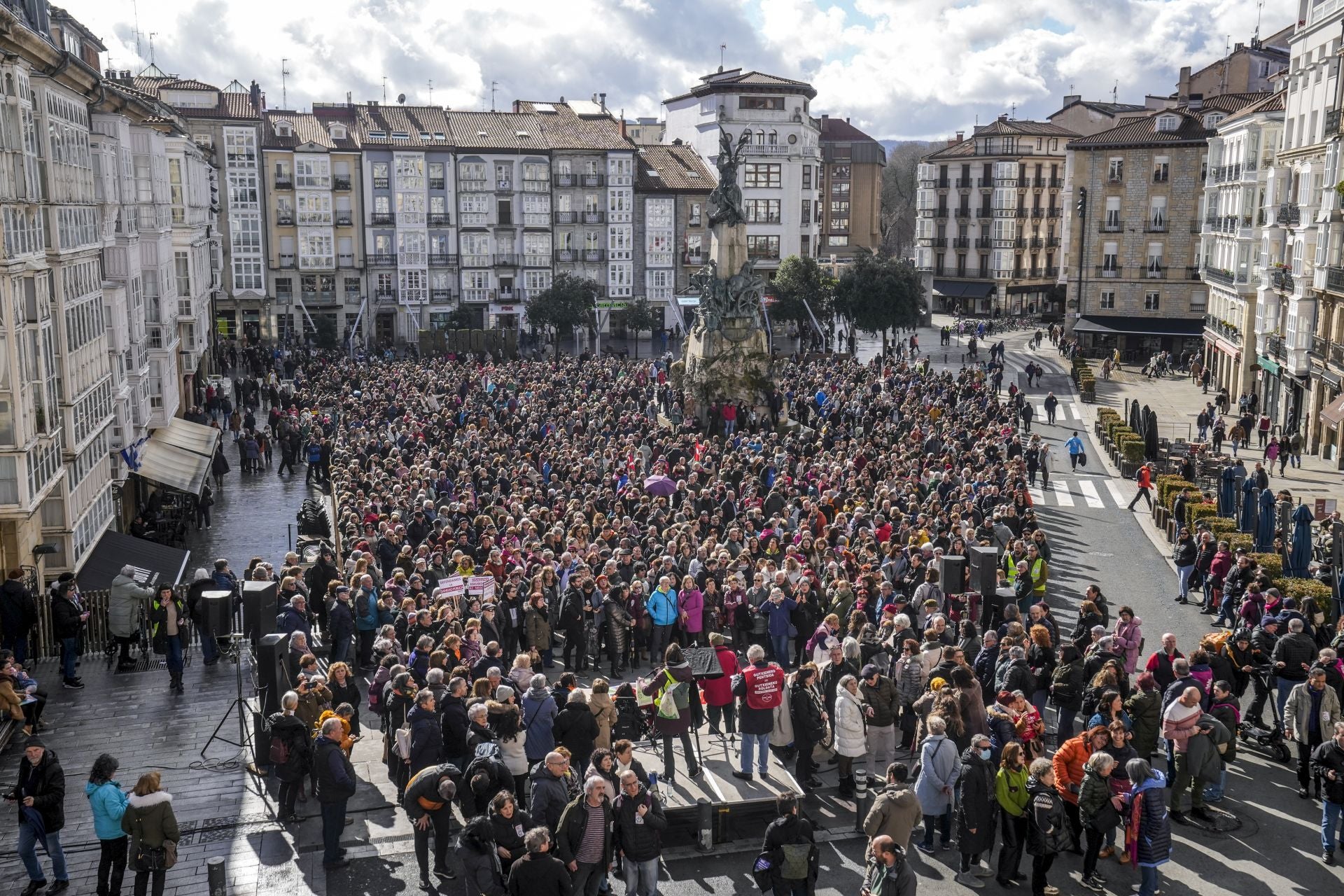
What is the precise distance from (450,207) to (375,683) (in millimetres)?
59785

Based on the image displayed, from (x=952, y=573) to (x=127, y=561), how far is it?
47.3 ft

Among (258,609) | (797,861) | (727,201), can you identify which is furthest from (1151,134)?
(797,861)

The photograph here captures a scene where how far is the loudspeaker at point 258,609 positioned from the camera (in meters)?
14.9

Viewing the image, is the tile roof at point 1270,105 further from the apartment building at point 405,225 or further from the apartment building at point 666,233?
the apartment building at point 405,225

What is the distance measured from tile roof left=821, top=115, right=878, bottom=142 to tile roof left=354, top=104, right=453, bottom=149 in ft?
162

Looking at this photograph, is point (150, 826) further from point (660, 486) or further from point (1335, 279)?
point (1335, 279)

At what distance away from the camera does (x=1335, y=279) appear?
36844 mm

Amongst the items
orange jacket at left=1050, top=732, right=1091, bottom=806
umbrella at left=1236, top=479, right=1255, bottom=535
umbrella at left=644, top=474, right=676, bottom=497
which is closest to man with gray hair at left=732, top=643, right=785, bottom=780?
orange jacket at left=1050, top=732, right=1091, bottom=806

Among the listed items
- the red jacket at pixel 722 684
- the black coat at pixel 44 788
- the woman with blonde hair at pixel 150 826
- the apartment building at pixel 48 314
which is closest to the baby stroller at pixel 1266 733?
the red jacket at pixel 722 684

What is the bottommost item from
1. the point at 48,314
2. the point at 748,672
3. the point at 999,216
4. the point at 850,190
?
the point at 748,672

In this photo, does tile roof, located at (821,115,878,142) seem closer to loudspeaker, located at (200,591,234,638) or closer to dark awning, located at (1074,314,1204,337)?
dark awning, located at (1074,314,1204,337)

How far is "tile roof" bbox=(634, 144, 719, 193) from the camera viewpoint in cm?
7475

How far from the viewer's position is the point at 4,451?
1831cm

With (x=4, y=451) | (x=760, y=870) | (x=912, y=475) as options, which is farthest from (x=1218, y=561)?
(x=4, y=451)
